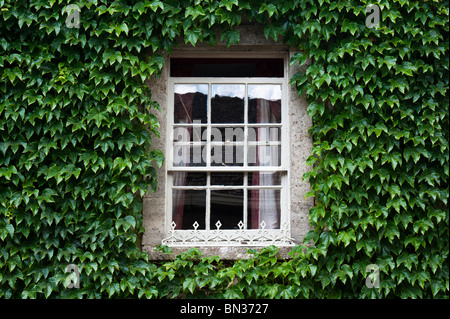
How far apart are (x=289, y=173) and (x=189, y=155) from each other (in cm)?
102

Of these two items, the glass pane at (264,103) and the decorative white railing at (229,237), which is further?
the glass pane at (264,103)

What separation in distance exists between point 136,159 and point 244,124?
114 centimetres

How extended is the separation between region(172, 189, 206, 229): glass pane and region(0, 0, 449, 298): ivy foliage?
365mm

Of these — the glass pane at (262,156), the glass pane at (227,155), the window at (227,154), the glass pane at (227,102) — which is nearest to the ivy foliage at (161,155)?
the window at (227,154)

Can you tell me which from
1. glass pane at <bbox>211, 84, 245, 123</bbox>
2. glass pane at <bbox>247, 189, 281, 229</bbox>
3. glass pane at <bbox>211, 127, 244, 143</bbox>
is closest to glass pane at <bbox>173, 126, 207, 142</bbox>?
glass pane at <bbox>211, 127, 244, 143</bbox>

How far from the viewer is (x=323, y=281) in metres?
3.95

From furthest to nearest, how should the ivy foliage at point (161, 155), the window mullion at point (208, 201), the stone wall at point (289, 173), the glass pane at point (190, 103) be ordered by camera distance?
the glass pane at point (190, 103), the window mullion at point (208, 201), the stone wall at point (289, 173), the ivy foliage at point (161, 155)

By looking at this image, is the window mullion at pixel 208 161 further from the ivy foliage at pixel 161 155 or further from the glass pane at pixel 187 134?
the ivy foliage at pixel 161 155

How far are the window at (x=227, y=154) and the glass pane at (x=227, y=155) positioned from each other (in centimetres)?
1

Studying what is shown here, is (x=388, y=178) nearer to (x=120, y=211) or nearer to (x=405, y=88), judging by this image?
(x=405, y=88)

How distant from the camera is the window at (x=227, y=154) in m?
4.27

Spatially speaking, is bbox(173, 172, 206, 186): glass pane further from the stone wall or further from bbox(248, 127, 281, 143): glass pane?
bbox(248, 127, 281, 143): glass pane

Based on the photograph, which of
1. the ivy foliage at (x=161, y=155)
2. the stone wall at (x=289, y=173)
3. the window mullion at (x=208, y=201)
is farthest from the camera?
the window mullion at (x=208, y=201)

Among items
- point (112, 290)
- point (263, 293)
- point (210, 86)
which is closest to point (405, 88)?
point (210, 86)
